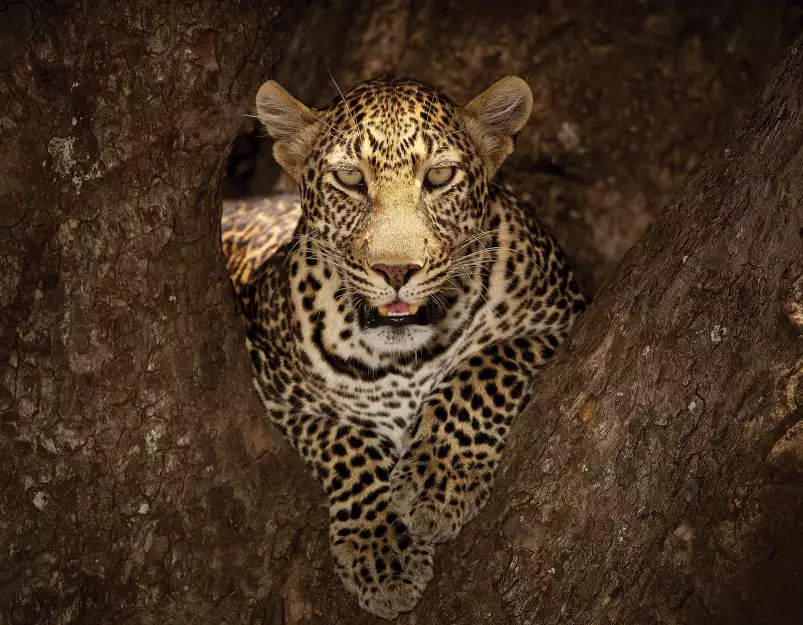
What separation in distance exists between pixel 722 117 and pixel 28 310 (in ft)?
15.2

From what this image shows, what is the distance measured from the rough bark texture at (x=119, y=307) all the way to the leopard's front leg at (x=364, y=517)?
0.43 metres

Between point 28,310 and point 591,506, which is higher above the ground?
point 591,506

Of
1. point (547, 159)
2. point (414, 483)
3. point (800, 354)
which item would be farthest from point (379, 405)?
point (547, 159)

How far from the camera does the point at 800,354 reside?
9.98 ft

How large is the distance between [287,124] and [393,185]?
2.13 ft

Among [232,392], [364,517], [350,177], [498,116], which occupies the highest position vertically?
[498,116]

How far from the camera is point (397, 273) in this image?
382cm

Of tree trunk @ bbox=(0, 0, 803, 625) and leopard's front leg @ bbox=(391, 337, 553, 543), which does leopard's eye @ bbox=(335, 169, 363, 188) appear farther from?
leopard's front leg @ bbox=(391, 337, 553, 543)

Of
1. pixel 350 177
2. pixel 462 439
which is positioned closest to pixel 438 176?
pixel 350 177

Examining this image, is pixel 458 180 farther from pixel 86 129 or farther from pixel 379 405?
pixel 86 129

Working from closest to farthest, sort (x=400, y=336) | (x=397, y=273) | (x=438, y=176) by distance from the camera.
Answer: (x=397, y=273), (x=438, y=176), (x=400, y=336)

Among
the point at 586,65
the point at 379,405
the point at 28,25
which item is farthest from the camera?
the point at 586,65

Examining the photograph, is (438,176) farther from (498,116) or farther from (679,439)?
(679,439)

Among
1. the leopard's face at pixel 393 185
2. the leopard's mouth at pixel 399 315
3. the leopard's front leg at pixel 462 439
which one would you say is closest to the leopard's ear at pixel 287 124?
the leopard's face at pixel 393 185
